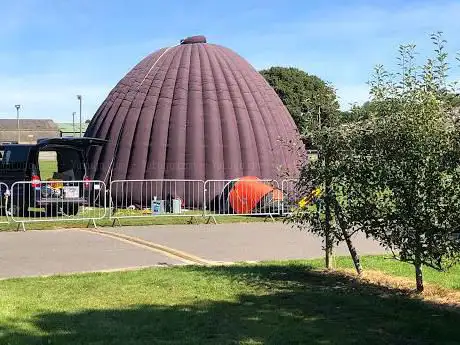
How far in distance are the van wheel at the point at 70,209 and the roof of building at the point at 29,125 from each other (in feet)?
400

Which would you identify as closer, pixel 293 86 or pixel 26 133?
pixel 293 86

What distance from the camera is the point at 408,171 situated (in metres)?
6.85

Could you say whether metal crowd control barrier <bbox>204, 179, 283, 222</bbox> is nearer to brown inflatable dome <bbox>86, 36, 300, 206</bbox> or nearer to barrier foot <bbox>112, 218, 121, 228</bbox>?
brown inflatable dome <bbox>86, 36, 300, 206</bbox>

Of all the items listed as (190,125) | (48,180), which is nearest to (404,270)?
(48,180)

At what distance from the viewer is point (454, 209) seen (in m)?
6.67

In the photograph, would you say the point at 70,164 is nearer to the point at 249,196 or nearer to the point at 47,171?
the point at 249,196

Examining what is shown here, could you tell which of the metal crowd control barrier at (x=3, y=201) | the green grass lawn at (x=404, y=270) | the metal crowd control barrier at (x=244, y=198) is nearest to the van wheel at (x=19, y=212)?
the metal crowd control barrier at (x=3, y=201)

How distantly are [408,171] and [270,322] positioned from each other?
2.36 meters

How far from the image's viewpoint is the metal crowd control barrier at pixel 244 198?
17.6 metres

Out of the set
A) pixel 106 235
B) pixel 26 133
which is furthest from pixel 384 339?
pixel 26 133

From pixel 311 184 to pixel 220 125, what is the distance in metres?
13.3

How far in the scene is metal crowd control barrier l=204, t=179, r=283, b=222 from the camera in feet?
57.8

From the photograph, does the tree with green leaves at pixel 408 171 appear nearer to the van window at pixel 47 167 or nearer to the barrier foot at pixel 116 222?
the barrier foot at pixel 116 222

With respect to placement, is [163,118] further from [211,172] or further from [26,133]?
[26,133]
